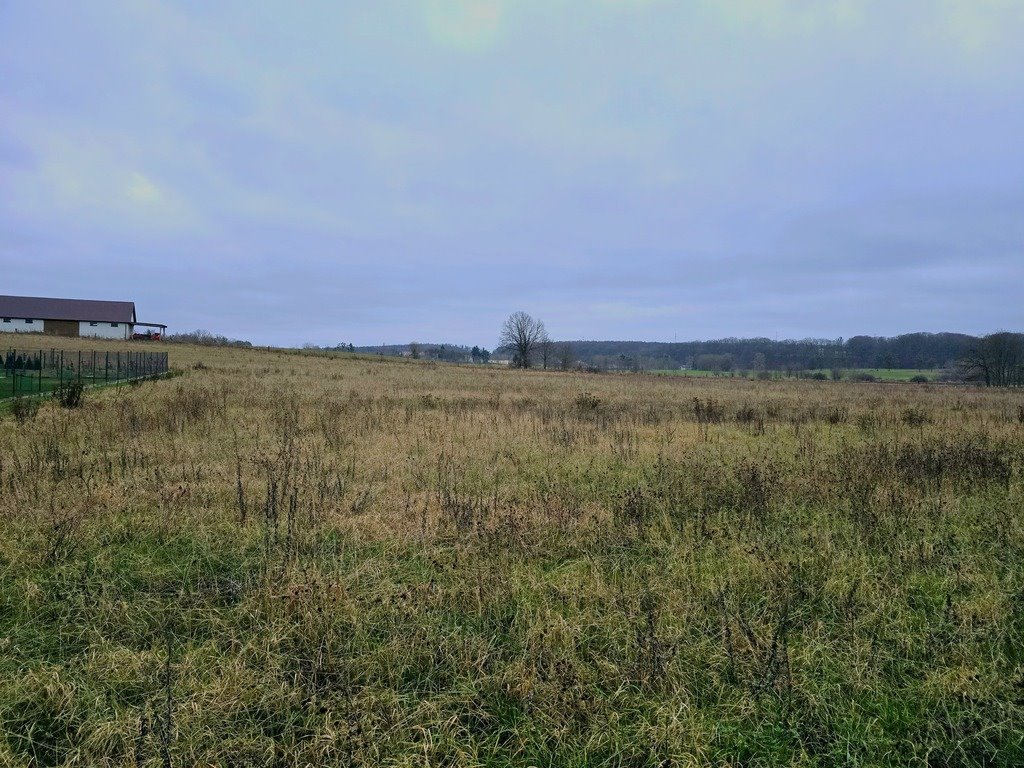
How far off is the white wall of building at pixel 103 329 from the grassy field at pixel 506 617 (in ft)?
295

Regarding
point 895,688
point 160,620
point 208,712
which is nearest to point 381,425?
point 160,620

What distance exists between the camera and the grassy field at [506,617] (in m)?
3.33

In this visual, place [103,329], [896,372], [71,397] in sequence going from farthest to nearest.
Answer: [896,372] < [103,329] < [71,397]

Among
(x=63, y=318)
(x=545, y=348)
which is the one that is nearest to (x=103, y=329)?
(x=63, y=318)

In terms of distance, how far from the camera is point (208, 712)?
11.2 feet

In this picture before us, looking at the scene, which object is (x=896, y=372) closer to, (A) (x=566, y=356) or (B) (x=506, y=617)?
(A) (x=566, y=356)

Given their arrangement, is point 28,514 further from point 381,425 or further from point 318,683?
point 381,425

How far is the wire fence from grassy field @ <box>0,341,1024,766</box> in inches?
451

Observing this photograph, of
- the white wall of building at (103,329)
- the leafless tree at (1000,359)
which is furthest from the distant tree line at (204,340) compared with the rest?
the leafless tree at (1000,359)

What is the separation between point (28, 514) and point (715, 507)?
27.8 feet

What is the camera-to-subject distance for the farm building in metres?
82.0

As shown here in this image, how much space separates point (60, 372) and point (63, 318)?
82369mm

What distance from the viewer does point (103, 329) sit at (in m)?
82.4

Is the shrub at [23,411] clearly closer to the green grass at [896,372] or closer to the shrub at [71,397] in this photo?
Result: the shrub at [71,397]
